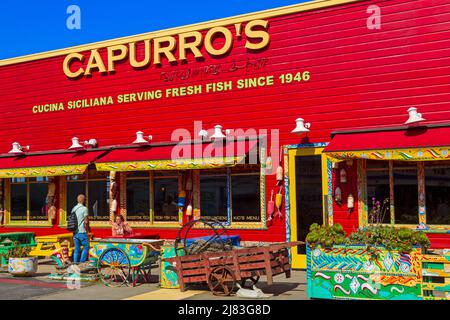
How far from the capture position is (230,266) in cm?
895

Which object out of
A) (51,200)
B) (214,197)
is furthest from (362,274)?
(51,200)

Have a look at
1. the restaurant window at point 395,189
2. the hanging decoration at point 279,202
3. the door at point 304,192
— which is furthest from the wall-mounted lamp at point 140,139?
the restaurant window at point 395,189

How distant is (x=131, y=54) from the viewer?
49.4 ft

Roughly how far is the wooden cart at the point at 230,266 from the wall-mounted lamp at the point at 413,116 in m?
3.76

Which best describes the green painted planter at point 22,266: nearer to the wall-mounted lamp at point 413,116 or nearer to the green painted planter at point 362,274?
the green painted planter at point 362,274

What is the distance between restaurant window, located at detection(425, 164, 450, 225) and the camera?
1104cm

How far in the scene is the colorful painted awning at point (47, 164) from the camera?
14.5 m

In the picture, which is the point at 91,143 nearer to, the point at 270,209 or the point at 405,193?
the point at 270,209

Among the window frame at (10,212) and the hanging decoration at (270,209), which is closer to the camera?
the hanging decoration at (270,209)

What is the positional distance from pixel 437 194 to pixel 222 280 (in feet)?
16.7

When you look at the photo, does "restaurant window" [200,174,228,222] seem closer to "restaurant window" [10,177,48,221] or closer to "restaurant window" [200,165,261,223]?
"restaurant window" [200,165,261,223]

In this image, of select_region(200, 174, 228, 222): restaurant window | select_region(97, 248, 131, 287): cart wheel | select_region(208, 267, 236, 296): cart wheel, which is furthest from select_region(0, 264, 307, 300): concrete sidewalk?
select_region(200, 174, 228, 222): restaurant window

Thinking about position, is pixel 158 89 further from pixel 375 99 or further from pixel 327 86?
pixel 375 99
